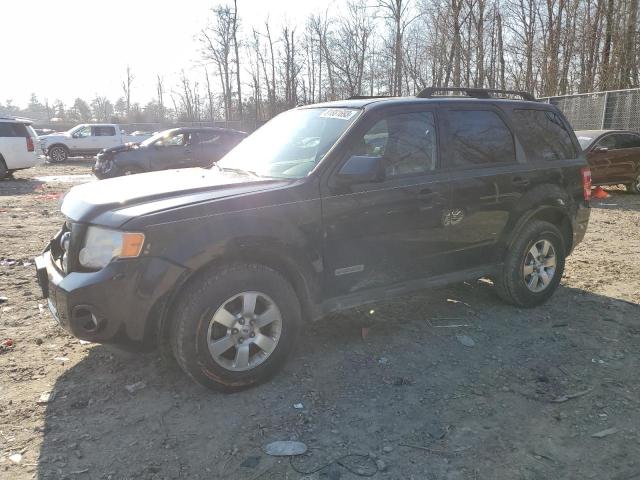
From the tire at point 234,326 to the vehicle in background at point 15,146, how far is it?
15.8m

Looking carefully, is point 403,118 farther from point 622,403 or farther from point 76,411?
point 76,411

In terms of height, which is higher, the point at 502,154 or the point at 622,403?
the point at 502,154

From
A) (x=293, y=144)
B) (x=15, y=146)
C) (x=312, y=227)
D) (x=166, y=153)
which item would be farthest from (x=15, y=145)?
(x=312, y=227)

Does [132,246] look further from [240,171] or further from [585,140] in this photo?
[585,140]

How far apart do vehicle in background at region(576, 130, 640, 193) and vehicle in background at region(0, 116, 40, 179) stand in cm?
1611

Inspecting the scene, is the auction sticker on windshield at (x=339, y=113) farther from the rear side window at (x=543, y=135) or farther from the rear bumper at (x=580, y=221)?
the rear bumper at (x=580, y=221)

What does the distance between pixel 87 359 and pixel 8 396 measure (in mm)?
598

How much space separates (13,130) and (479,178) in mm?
16379

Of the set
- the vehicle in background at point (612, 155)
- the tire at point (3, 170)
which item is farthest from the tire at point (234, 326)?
the tire at point (3, 170)

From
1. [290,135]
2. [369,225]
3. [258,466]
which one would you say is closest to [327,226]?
[369,225]

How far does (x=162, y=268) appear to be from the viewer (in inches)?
115

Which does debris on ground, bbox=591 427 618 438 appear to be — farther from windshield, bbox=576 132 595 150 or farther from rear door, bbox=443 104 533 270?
windshield, bbox=576 132 595 150

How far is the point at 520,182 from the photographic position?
4.50 metres

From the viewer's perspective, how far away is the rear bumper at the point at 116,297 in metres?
2.87
